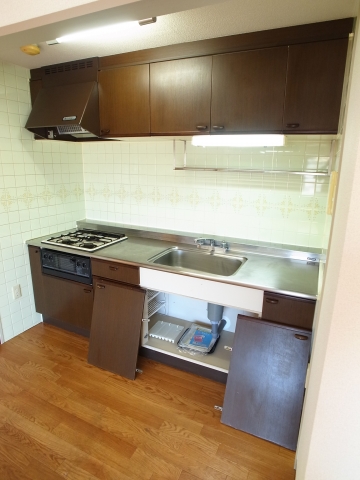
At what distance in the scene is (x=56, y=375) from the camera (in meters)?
2.17

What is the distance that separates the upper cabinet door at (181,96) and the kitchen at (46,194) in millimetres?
514

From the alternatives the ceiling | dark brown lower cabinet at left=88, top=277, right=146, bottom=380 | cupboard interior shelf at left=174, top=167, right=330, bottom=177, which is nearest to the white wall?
the ceiling

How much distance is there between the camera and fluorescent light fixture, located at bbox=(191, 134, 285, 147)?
1.65 meters

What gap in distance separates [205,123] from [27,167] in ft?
5.33

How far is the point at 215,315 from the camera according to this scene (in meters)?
2.29

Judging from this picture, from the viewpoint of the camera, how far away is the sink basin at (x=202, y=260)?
223 cm

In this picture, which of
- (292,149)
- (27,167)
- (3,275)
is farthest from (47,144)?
(292,149)

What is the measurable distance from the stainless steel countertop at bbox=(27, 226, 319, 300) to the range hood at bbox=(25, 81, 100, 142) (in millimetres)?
940

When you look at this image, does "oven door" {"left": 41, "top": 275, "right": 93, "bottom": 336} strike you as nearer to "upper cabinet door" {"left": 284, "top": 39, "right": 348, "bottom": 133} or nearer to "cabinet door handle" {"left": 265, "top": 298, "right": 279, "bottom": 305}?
"cabinet door handle" {"left": 265, "top": 298, "right": 279, "bottom": 305}

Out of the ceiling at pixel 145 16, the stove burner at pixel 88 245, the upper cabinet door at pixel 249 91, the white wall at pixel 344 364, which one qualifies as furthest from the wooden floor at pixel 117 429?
the ceiling at pixel 145 16

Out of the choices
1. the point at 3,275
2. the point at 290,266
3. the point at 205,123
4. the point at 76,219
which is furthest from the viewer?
the point at 76,219

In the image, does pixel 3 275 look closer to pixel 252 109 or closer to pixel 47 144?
pixel 47 144

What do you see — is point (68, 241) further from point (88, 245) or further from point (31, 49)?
point (31, 49)

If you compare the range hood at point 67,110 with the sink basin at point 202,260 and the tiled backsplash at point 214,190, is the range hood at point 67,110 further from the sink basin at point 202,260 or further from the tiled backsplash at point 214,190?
the sink basin at point 202,260
